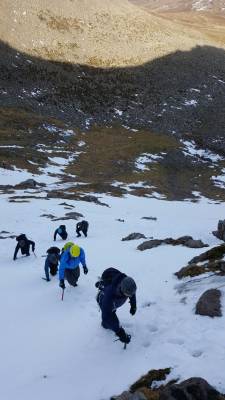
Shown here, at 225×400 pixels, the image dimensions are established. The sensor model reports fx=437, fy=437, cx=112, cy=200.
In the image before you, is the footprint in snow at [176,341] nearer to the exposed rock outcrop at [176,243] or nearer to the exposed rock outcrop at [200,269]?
the exposed rock outcrop at [200,269]

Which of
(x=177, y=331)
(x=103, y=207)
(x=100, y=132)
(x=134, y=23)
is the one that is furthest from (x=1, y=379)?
(x=134, y=23)

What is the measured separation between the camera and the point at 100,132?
67312 mm

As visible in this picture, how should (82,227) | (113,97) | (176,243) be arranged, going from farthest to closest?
(113,97)
(82,227)
(176,243)

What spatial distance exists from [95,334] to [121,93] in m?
74.3

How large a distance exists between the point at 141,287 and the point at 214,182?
4432cm

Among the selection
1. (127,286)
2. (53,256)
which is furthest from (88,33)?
(127,286)

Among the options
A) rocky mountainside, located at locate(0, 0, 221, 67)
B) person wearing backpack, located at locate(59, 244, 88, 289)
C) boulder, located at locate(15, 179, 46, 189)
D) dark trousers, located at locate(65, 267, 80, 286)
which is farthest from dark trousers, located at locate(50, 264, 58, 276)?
rocky mountainside, located at locate(0, 0, 221, 67)

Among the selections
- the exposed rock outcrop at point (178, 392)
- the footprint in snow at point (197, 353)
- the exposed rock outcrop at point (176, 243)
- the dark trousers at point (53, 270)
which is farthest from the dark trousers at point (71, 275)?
the exposed rock outcrop at point (176, 243)

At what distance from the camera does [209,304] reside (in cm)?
1015

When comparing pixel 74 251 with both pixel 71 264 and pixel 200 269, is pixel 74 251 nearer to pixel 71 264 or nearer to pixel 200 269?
pixel 71 264

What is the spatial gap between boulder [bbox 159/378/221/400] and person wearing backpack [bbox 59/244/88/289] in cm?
552

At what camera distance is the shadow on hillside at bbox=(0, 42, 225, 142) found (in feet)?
237

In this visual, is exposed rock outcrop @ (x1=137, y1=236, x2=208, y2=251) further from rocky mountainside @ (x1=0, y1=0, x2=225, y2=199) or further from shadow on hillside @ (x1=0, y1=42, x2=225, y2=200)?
shadow on hillside @ (x1=0, y1=42, x2=225, y2=200)

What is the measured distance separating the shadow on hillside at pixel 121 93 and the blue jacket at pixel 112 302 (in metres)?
61.2
